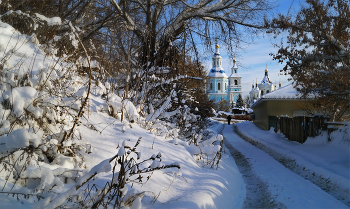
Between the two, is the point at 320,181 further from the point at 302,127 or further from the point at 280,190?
the point at 302,127

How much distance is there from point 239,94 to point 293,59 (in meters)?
87.9

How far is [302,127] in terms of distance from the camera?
37.8ft

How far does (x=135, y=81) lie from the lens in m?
6.96

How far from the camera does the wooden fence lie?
10.2 m

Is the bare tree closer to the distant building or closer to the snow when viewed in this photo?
the snow

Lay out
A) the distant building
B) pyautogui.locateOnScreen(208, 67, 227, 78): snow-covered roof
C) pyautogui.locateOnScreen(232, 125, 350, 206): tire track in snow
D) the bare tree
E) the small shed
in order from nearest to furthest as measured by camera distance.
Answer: pyautogui.locateOnScreen(232, 125, 350, 206): tire track in snow
the bare tree
the small shed
the distant building
pyautogui.locateOnScreen(208, 67, 227, 78): snow-covered roof

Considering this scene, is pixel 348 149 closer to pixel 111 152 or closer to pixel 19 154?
pixel 111 152

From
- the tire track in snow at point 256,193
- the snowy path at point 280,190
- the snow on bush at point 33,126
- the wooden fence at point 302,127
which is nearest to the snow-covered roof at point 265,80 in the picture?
the wooden fence at point 302,127

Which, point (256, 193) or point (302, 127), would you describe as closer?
point (256, 193)

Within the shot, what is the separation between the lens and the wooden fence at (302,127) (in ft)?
33.4

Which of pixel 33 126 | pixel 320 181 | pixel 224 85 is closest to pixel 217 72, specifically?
pixel 224 85

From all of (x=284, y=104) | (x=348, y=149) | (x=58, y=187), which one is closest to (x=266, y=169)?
(x=348, y=149)

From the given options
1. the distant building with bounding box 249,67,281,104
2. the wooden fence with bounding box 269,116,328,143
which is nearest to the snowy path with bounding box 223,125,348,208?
the wooden fence with bounding box 269,116,328,143

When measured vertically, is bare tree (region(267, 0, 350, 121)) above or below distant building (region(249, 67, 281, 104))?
below
